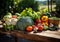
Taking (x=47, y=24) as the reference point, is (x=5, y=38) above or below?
below

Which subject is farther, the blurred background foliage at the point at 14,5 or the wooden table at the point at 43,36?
the blurred background foliage at the point at 14,5

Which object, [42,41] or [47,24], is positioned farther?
[47,24]

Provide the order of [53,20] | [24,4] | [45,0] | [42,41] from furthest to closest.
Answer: [45,0]
[24,4]
[53,20]
[42,41]

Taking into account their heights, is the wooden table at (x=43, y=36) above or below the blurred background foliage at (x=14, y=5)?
below

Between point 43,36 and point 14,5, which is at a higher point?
point 14,5

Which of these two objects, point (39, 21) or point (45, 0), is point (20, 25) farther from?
point (45, 0)

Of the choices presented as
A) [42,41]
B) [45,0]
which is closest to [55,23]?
[42,41]

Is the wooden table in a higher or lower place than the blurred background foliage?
lower

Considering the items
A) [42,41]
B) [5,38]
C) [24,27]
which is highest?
[24,27]

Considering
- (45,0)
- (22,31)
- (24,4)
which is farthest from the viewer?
(45,0)

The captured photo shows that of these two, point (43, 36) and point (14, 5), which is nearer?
point (43, 36)

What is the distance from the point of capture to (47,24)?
301cm

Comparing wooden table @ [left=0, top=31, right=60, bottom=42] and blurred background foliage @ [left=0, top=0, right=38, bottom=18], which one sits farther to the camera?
blurred background foliage @ [left=0, top=0, right=38, bottom=18]

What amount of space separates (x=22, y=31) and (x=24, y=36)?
0.32 ft
